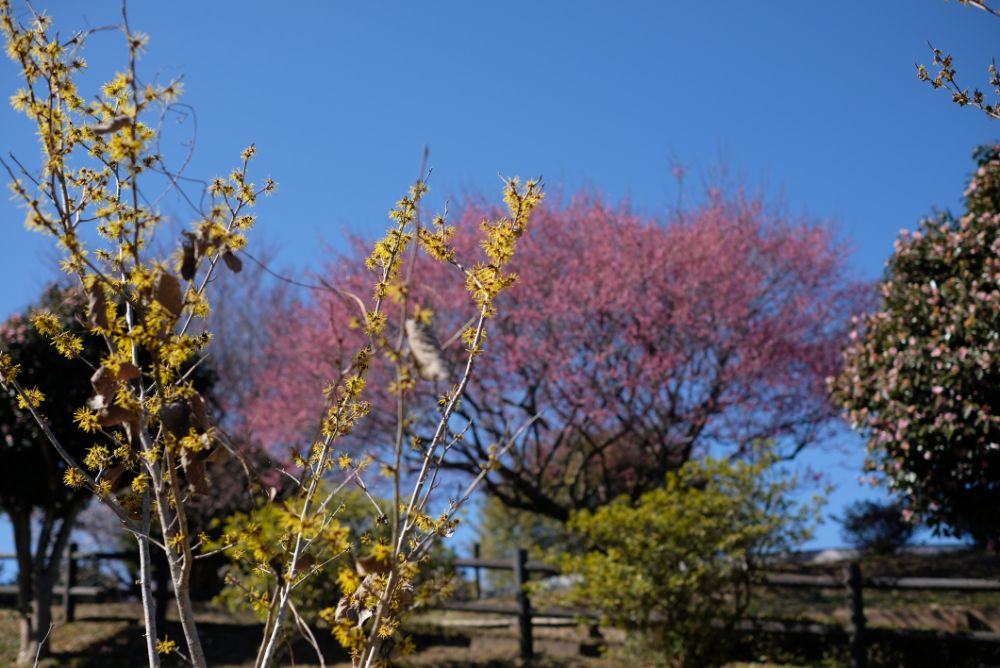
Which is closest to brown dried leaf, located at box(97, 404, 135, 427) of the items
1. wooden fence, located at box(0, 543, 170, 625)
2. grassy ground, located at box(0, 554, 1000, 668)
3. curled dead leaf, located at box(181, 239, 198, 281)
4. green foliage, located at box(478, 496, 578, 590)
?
curled dead leaf, located at box(181, 239, 198, 281)

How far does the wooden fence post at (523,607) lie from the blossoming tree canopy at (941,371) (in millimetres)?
3749

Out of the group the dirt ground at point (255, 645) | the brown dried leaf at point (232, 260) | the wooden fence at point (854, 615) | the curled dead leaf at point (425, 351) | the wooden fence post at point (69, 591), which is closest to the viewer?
the curled dead leaf at point (425, 351)

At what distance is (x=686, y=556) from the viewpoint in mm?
8195

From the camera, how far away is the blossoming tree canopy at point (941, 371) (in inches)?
312

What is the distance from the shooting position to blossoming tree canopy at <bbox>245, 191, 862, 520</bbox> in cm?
1308

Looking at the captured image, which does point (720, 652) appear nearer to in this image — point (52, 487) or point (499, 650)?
point (499, 650)

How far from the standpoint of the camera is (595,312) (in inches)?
515

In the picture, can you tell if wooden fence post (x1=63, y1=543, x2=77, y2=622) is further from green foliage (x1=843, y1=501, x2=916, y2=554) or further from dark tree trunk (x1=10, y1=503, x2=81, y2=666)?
green foliage (x1=843, y1=501, x2=916, y2=554)

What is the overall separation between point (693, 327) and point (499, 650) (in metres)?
5.11

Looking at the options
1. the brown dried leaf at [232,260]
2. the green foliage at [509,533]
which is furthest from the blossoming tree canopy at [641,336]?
the brown dried leaf at [232,260]

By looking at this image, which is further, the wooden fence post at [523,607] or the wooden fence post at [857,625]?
the wooden fence post at [523,607]

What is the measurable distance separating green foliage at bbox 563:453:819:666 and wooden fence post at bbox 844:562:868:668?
107 centimetres

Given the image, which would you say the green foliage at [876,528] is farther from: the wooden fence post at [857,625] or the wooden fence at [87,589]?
the wooden fence at [87,589]

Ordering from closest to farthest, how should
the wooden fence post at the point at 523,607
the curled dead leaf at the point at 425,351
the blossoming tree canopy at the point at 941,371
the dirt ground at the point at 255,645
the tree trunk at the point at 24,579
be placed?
the curled dead leaf at the point at 425,351 < the blossoming tree canopy at the point at 941,371 < the dirt ground at the point at 255,645 < the wooden fence post at the point at 523,607 < the tree trunk at the point at 24,579
